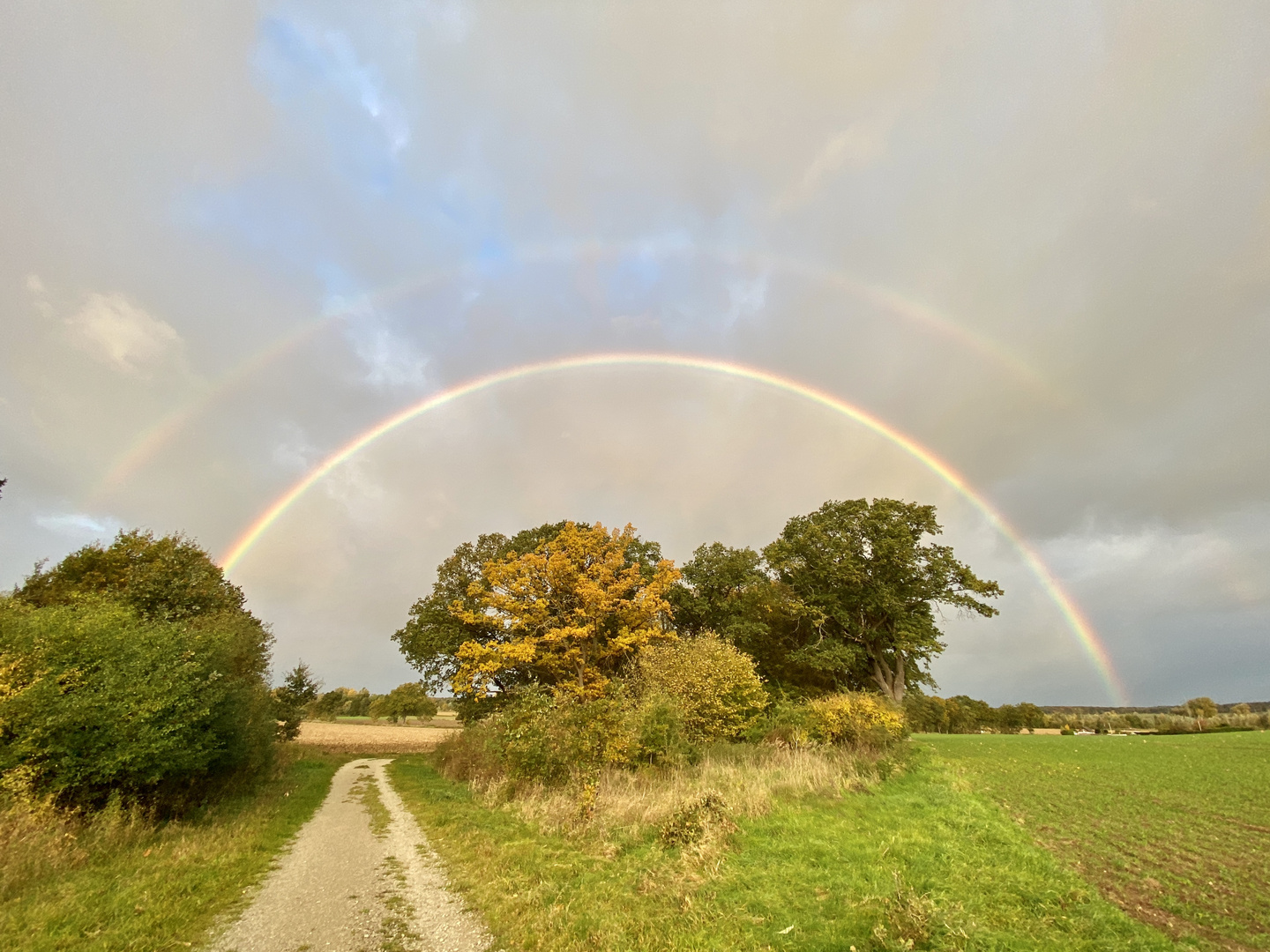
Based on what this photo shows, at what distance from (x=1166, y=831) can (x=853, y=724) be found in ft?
35.2

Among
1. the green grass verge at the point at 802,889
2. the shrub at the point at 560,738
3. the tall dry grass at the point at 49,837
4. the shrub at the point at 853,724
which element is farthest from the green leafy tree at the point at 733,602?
the tall dry grass at the point at 49,837

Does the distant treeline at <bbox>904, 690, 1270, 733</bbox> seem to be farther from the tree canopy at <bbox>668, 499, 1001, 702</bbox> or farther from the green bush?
the green bush

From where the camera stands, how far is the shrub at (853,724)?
2361 centimetres

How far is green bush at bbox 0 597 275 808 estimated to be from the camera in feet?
36.9

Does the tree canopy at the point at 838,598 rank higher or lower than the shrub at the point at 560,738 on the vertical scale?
higher

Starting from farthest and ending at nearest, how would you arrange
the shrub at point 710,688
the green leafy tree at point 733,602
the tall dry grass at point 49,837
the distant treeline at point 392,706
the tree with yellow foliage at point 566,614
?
1. the distant treeline at point 392,706
2. the green leafy tree at point 733,602
3. the tree with yellow foliage at point 566,614
4. the shrub at point 710,688
5. the tall dry grass at point 49,837

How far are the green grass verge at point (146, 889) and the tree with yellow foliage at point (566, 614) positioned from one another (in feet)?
50.9

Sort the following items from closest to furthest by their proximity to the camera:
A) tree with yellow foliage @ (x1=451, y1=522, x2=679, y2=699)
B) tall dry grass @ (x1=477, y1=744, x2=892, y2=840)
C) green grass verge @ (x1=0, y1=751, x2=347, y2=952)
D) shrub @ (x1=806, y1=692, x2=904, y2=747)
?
green grass verge @ (x1=0, y1=751, x2=347, y2=952), tall dry grass @ (x1=477, y1=744, x2=892, y2=840), shrub @ (x1=806, y1=692, x2=904, y2=747), tree with yellow foliage @ (x1=451, y1=522, x2=679, y2=699)

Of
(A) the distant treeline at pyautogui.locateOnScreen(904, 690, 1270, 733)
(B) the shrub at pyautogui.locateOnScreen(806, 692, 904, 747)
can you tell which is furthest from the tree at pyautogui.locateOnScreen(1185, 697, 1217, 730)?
(B) the shrub at pyautogui.locateOnScreen(806, 692, 904, 747)

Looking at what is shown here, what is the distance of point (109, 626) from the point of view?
13539 mm

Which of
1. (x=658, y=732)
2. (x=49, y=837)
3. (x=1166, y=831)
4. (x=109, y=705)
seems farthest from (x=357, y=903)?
(x=1166, y=831)

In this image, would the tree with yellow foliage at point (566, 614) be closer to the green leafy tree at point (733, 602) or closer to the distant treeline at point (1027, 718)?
the green leafy tree at point (733, 602)

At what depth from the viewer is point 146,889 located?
8664mm

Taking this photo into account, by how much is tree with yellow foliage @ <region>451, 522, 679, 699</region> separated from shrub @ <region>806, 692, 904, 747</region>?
847 cm
